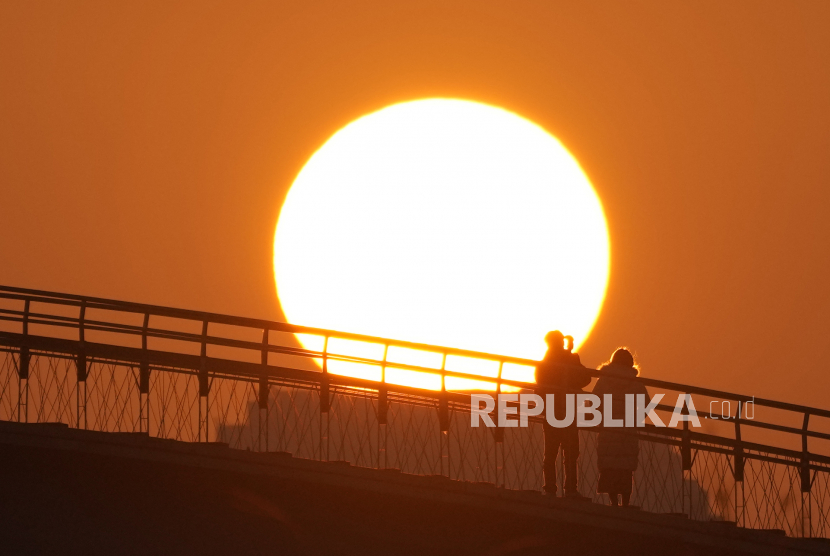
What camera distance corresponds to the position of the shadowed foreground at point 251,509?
15.7 metres

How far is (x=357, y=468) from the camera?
16.0 metres

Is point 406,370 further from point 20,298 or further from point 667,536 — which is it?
point 20,298

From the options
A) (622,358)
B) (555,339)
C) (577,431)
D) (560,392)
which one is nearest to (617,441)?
(577,431)

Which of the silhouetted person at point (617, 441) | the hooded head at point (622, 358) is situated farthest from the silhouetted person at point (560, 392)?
the hooded head at point (622, 358)

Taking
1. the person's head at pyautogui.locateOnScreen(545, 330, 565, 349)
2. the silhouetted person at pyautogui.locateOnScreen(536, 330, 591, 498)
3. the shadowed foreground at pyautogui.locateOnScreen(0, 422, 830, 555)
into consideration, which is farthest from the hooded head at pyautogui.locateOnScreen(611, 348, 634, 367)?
the shadowed foreground at pyautogui.locateOnScreen(0, 422, 830, 555)

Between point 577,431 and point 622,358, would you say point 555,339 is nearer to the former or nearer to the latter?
point 622,358

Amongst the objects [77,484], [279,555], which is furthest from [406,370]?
[77,484]

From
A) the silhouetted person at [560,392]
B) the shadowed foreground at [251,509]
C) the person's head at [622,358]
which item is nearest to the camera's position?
the shadowed foreground at [251,509]

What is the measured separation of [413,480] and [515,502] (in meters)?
1.29

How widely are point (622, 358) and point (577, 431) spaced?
46.6 inches

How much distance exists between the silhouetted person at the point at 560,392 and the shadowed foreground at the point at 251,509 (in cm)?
63

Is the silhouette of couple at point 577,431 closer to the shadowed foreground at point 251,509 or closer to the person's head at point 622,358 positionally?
the person's head at point 622,358

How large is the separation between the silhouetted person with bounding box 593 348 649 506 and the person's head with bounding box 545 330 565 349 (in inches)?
24.4

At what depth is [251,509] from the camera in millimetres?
16188
